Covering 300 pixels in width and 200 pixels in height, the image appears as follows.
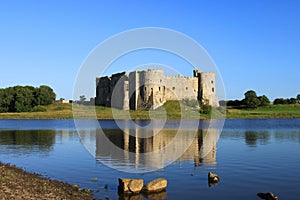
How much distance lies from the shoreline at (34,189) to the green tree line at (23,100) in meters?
69.4

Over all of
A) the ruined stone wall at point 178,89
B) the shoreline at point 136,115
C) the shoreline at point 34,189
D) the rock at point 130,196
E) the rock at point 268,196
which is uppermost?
the ruined stone wall at point 178,89

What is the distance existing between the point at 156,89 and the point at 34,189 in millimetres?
63531

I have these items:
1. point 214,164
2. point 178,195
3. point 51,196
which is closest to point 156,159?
point 214,164

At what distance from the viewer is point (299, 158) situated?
20.3m

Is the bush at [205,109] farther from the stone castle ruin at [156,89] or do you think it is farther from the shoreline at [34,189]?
the shoreline at [34,189]

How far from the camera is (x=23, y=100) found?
80.8 m

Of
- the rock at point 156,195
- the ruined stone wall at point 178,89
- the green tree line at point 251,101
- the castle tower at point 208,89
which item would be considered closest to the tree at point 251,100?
the green tree line at point 251,101

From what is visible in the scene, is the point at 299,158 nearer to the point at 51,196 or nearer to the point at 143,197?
the point at 143,197

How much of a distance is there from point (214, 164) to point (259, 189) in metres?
5.21

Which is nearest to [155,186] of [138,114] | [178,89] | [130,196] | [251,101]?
[130,196]

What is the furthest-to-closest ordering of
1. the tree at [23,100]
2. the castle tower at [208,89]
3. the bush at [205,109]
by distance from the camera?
the tree at [23,100] < the castle tower at [208,89] < the bush at [205,109]

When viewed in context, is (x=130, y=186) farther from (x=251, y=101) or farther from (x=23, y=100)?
(x=251, y=101)

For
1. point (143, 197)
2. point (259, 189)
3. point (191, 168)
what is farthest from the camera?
point (191, 168)

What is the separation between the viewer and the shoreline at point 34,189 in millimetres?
10655
